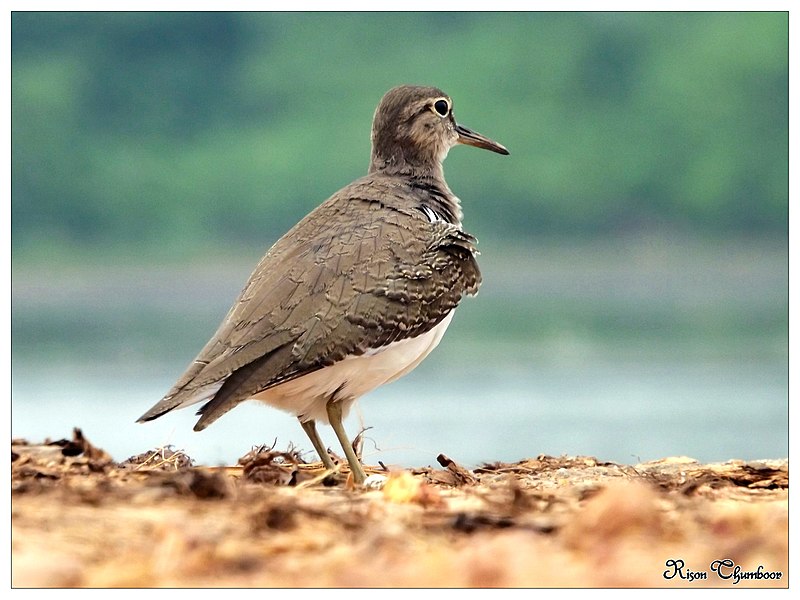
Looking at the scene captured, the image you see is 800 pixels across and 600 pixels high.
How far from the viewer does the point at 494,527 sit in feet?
18.2

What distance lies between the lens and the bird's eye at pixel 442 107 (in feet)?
31.3

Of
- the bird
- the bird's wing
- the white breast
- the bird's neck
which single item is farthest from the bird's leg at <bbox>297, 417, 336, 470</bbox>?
the bird's neck

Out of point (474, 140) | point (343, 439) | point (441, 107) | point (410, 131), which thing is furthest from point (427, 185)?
point (343, 439)

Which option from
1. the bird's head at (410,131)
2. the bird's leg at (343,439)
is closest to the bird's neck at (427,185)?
the bird's head at (410,131)

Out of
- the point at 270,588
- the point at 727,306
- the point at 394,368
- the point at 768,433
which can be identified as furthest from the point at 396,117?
the point at 727,306

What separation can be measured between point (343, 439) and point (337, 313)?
0.81 m

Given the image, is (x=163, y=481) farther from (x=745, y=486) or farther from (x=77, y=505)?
(x=745, y=486)

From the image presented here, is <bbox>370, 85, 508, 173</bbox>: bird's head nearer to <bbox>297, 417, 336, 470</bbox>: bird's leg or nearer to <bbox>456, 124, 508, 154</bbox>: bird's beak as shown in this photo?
<bbox>456, 124, 508, 154</bbox>: bird's beak

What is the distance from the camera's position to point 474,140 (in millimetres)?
9969

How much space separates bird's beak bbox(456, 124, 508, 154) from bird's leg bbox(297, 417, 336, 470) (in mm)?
2682

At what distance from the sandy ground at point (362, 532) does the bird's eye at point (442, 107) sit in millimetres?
3522

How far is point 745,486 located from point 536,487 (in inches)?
43.9

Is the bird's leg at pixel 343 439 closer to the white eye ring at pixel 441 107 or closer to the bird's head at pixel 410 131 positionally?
the bird's head at pixel 410 131

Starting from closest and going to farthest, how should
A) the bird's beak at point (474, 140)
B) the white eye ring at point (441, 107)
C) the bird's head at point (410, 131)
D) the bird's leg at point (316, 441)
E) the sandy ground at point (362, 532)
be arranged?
1. the sandy ground at point (362, 532)
2. the bird's leg at point (316, 441)
3. the bird's head at point (410, 131)
4. the white eye ring at point (441, 107)
5. the bird's beak at point (474, 140)
